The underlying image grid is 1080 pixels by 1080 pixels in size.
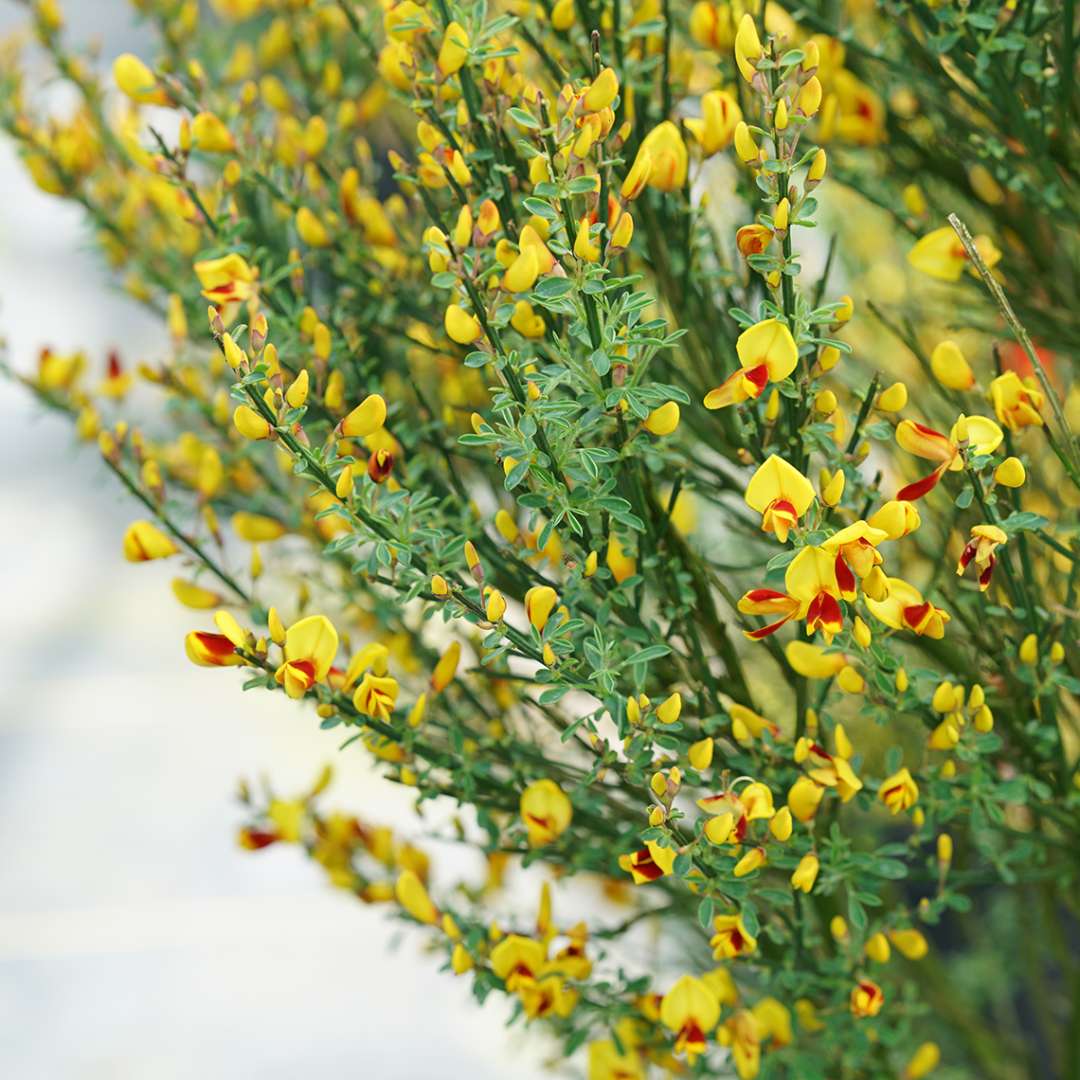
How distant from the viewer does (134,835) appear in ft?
7.68

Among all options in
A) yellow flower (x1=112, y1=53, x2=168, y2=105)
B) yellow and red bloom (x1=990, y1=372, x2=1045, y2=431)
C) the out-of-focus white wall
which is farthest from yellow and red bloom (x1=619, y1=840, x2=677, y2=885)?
the out-of-focus white wall

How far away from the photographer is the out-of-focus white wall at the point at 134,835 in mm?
1871

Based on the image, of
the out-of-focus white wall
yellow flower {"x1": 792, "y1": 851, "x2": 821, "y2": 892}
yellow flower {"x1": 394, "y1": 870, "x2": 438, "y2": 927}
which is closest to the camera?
yellow flower {"x1": 792, "y1": 851, "x2": 821, "y2": 892}

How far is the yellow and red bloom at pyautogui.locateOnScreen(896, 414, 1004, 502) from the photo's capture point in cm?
48

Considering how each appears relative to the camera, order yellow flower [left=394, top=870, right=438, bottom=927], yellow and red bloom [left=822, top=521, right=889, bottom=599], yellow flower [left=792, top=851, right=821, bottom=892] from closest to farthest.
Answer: yellow and red bloom [left=822, top=521, right=889, bottom=599] < yellow flower [left=792, top=851, right=821, bottom=892] < yellow flower [left=394, top=870, right=438, bottom=927]

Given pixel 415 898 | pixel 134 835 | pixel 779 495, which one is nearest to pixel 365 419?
pixel 779 495

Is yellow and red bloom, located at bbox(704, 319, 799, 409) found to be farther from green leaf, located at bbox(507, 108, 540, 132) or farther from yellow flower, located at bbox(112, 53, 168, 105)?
yellow flower, located at bbox(112, 53, 168, 105)

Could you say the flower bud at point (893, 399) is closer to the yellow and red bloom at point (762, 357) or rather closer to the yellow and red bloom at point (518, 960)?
the yellow and red bloom at point (762, 357)

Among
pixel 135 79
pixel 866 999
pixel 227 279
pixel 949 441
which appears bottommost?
pixel 866 999

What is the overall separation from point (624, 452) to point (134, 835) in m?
2.10

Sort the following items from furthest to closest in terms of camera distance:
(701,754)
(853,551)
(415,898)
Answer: (415,898), (701,754), (853,551)

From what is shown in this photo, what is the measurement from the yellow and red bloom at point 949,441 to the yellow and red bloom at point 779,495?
55mm

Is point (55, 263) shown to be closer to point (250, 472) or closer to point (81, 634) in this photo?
point (81, 634)

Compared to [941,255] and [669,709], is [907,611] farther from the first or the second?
[941,255]
